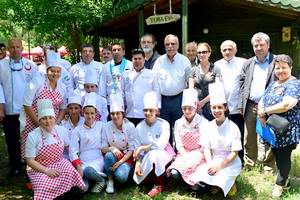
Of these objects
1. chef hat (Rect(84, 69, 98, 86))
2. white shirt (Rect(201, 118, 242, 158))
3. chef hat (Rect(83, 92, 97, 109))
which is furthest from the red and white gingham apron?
chef hat (Rect(84, 69, 98, 86))

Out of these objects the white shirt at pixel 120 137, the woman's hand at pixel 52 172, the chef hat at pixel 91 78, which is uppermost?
the chef hat at pixel 91 78

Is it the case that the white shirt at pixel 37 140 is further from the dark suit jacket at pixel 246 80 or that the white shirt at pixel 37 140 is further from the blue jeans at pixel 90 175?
the dark suit jacket at pixel 246 80

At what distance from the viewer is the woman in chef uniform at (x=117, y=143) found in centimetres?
538

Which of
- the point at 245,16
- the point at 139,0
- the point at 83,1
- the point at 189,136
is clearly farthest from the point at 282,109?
the point at 83,1

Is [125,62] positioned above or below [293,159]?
above

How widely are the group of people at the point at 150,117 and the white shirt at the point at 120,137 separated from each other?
15 mm

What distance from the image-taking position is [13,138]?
6090 mm

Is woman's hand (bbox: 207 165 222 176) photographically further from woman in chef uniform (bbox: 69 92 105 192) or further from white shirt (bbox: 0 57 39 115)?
white shirt (bbox: 0 57 39 115)

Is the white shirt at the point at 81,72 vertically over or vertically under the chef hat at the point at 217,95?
over

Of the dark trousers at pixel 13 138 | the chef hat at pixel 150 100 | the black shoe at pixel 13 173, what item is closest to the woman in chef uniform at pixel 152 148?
the chef hat at pixel 150 100

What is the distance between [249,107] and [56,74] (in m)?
2.83

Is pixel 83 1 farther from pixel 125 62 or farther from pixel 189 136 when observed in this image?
pixel 189 136

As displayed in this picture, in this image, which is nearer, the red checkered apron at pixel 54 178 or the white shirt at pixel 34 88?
the red checkered apron at pixel 54 178

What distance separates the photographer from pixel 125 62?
20.7 feet
